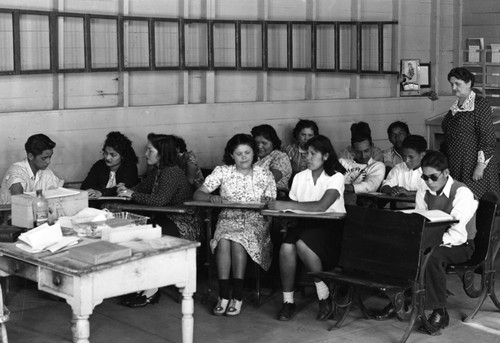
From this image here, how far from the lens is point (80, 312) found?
525 centimetres

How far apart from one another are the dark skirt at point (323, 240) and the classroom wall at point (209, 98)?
2.32 m

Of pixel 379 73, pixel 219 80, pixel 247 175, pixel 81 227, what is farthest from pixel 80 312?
pixel 379 73

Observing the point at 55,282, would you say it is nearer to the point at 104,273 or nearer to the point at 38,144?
the point at 104,273

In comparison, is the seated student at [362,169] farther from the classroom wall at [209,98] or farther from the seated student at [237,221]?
the classroom wall at [209,98]

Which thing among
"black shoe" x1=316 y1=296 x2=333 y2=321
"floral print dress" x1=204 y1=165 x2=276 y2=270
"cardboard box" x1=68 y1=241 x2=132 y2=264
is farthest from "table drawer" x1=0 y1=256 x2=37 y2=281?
"black shoe" x1=316 y1=296 x2=333 y2=321

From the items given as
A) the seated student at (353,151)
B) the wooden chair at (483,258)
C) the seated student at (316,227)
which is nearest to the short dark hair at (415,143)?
the seated student at (353,151)

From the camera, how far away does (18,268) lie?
225 inches

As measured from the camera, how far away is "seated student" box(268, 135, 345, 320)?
702 cm

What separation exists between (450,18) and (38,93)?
4971mm

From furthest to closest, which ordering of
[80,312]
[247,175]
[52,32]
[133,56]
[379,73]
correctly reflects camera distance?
[379,73] → [133,56] → [52,32] → [247,175] → [80,312]

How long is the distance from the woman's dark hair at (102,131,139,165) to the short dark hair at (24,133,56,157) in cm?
60

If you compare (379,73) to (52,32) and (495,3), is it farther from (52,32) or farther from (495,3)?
(52,32)

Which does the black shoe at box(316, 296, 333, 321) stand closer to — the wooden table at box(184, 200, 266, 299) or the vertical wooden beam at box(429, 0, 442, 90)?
the wooden table at box(184, 200, 266, 299)

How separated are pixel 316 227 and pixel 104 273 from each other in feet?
7.18
